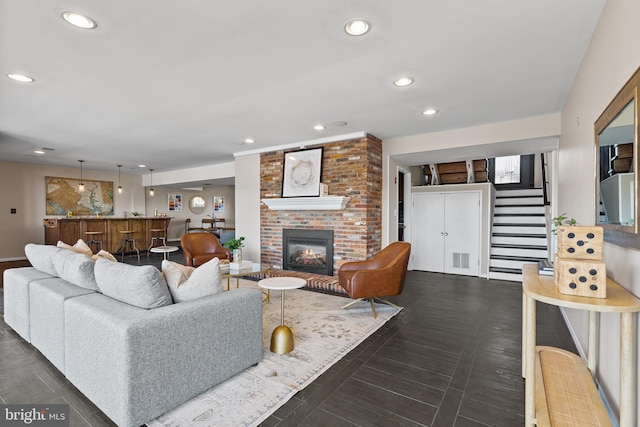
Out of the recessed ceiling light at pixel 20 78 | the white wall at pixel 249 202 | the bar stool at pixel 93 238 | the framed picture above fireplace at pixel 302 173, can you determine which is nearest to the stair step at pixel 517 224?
the framed picture above fireplace at pixel 302 173

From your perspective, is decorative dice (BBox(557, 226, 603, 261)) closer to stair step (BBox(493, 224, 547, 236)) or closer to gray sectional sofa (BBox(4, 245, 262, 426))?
gray sectional sofa (BBox(4, 245, 262, 426))

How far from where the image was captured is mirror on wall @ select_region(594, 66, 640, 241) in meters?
1.42

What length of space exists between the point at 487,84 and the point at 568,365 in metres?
2.50

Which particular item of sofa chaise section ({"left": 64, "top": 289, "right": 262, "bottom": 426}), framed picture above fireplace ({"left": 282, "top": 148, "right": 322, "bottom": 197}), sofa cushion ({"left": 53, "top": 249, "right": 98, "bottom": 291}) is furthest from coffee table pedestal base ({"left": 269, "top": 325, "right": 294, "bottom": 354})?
framed picture above fireplace ({"left": 282, "top": 148, "right": 322, "bottom": 197})

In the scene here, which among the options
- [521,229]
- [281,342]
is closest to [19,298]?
[281,342]

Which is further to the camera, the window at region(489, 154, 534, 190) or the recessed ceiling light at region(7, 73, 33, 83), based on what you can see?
the window at region(489, 154, 534, 190)

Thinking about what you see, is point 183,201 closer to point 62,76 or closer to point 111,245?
point 111,245

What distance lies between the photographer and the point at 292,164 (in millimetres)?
5453

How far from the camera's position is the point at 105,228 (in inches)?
316

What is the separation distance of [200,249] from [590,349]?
536 cm

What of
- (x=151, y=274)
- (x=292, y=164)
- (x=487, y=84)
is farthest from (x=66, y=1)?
(x=292, y=164)

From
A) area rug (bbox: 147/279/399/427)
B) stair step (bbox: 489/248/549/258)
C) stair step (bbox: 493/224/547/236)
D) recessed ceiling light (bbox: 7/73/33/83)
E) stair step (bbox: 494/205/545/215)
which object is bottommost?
area rug (bbox: 147/279/399/427)

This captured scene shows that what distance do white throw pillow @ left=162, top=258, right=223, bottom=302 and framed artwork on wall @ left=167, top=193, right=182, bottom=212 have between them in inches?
386

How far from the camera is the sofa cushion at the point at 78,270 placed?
2.32 meters
